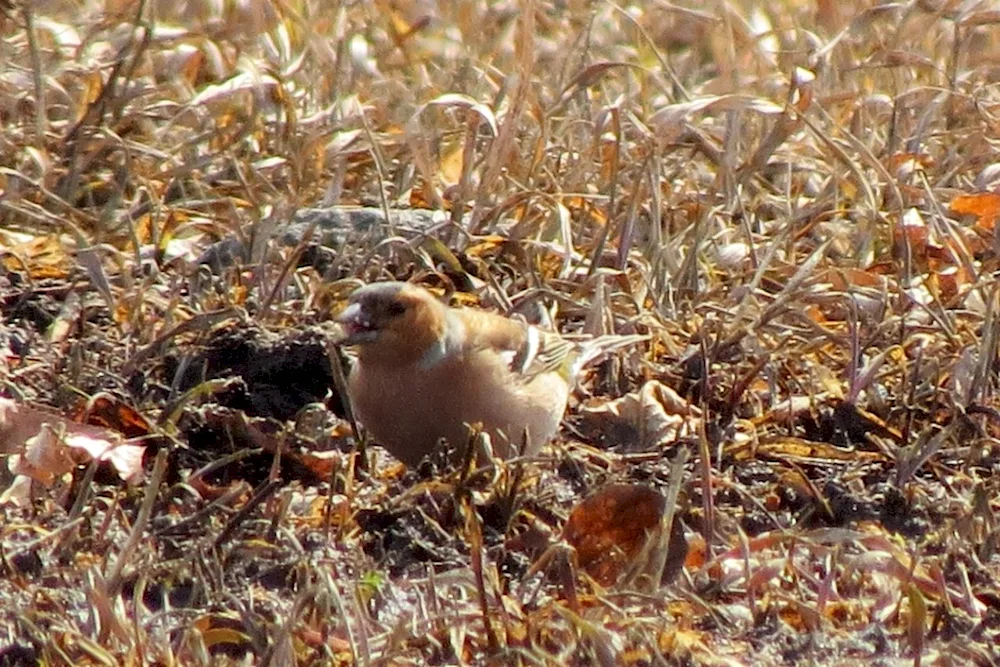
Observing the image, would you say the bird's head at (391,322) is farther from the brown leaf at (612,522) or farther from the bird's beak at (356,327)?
the brown leaf at (612,522)

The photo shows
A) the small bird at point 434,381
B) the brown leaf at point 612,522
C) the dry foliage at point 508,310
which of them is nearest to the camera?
the dry foliage at point 508,310

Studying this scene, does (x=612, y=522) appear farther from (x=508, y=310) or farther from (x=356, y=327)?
(x=508, y=310)

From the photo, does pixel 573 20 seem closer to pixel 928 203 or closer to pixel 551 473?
pixel 928 203

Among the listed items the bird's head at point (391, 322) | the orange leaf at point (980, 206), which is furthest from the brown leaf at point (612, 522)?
the orange leaf at point (980, 206)

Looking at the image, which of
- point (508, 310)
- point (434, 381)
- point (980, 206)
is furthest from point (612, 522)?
point (980, 206)

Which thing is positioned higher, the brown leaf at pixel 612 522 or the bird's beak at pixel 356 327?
the brown leaf at pixel 612 522

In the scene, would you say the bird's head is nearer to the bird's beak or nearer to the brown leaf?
the bird's beak
